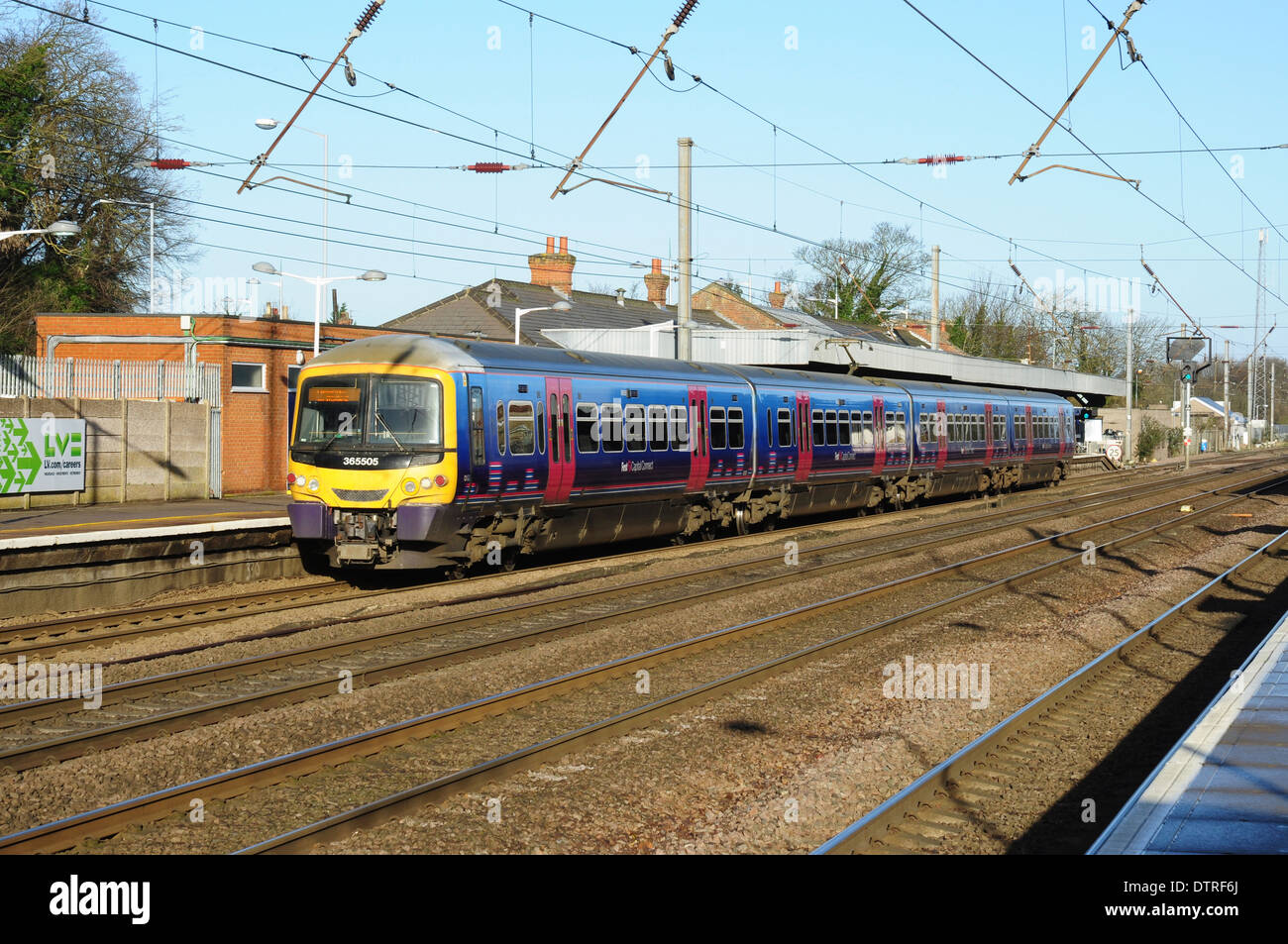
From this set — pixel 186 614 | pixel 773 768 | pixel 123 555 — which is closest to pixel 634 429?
pixel 186 614

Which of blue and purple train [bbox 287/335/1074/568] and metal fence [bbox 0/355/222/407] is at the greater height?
metal fence [bbox 0/355/222/407]

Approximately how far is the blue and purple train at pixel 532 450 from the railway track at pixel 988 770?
794 centimetres

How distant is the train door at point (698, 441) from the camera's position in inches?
805

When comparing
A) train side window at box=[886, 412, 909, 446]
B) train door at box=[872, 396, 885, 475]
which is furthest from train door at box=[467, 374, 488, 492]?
train side window at box=[886, 412, 909, 446]

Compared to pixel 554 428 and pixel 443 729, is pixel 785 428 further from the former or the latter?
pixel 443 729

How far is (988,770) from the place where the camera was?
830 centimetres

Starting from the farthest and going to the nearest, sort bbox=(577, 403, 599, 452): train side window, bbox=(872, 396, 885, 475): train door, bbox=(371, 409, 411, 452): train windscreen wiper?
bbox=(872, 396, 885, 475): train door, bbox=(577, 403, 599, 452): train side window, bbox=(371, 409, 411, 452): train windscreen wiper

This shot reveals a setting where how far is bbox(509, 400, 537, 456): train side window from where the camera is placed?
16172 mm

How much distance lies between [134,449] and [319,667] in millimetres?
13459

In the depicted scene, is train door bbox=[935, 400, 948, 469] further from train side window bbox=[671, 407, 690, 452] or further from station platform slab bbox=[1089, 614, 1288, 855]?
station platform slab bbox=[1089, 614, 1288, 855]

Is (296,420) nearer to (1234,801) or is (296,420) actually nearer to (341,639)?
(341,639)

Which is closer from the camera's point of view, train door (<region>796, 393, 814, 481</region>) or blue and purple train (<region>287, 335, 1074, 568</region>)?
blue and purple train (<region>287, 335, 1074, 568</region>)

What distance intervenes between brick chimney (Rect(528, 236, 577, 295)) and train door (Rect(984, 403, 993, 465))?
24.9 m
